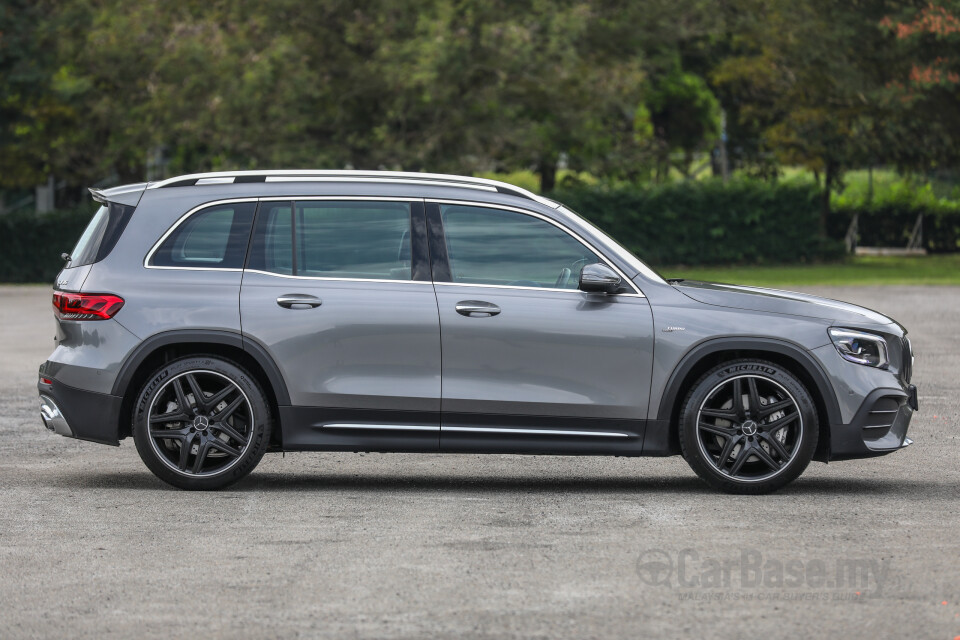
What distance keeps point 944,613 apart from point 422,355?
11.4 ft

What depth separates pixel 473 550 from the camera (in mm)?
6973

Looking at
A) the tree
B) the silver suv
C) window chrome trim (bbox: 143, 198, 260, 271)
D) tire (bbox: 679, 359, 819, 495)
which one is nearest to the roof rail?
the silver suv

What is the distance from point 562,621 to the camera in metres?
5.68

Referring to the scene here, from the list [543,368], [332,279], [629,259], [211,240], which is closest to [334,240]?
[332,279]

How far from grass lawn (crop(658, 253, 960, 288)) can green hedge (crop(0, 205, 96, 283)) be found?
14244mm

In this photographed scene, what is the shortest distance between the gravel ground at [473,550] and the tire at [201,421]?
168 mm

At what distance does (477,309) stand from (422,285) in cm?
35

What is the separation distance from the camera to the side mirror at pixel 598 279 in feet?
27.3

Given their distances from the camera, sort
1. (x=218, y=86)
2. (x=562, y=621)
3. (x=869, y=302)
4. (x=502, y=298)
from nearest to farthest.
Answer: (x=562, y=621) → (x=502, y=298) → (x=869, y=302) → (x=218, y=86)

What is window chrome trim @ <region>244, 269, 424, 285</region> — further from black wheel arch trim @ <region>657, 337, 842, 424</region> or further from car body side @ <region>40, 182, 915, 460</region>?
black wheel arch trim @ <region>657, 337, 842, 424</region>

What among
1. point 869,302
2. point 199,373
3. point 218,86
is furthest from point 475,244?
point 218,86

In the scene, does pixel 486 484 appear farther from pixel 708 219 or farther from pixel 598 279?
pixel 708 219

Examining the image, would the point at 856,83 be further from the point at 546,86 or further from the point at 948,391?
the point at 948,391

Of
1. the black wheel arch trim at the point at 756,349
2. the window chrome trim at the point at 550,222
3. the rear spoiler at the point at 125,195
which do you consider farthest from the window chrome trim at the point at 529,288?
the rear spoiler at the point at 125,195
